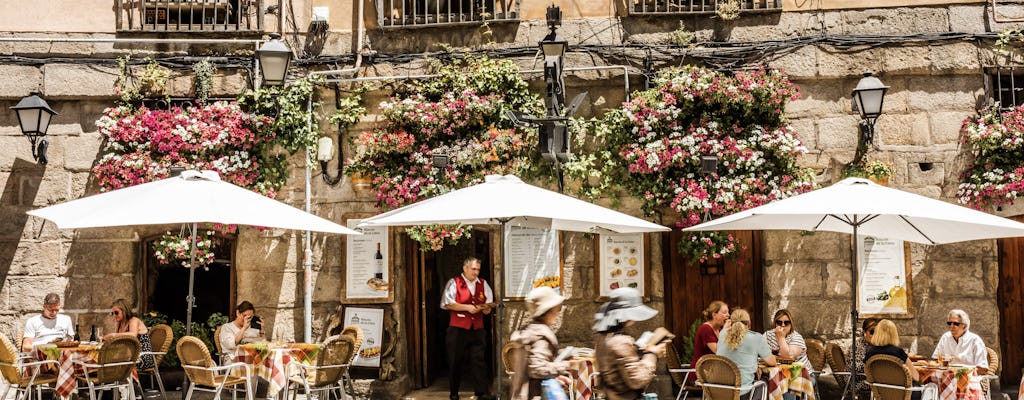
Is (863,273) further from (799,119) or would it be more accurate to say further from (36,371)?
(36,371)

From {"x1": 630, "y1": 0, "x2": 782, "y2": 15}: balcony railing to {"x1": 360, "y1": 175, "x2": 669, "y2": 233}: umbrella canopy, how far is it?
10.8ft

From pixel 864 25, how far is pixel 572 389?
5.11 meters

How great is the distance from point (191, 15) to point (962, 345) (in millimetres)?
8424

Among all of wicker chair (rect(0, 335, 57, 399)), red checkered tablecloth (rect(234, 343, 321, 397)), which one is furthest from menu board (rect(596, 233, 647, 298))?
wicker chair (rect(0, 335, 57, 399))

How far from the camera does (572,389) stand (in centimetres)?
846

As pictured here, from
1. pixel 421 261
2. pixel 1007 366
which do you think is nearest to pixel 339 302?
pixel 421 261

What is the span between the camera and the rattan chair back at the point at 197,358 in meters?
8.27

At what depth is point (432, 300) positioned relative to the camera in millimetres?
11445

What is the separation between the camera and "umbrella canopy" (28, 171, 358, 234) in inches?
284

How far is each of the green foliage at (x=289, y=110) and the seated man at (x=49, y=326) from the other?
8.66ft

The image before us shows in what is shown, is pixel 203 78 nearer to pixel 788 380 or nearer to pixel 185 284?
pixel 185 284

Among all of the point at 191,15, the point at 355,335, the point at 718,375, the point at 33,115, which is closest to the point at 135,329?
the point at 355,335

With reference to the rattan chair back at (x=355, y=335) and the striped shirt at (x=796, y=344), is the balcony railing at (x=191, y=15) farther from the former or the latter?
the striped shirt at (x=796, y=344)

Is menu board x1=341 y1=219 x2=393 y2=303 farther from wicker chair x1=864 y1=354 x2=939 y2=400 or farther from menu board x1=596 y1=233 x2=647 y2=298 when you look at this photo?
wicker chair x1=864 y1=354 x2=939 y2=400
